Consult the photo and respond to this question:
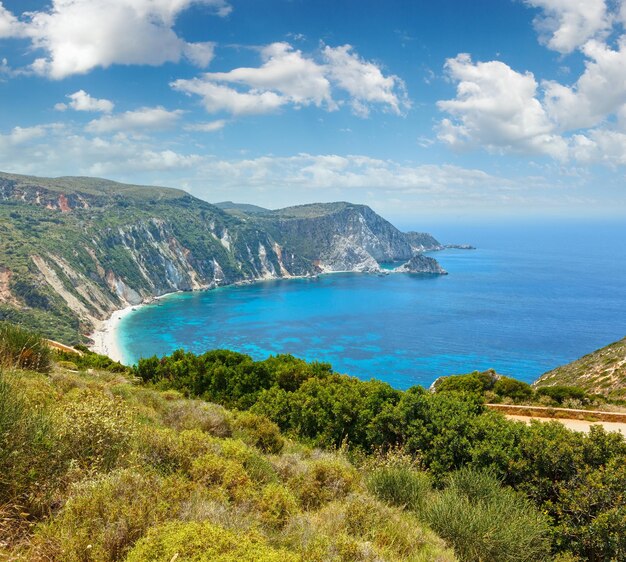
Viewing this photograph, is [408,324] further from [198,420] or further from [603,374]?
[198,420]

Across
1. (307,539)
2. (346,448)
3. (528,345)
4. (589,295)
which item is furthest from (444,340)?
(307,539)

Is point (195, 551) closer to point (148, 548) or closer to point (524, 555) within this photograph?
point (148, 548)

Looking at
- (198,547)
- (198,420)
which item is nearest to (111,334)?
(198,420)

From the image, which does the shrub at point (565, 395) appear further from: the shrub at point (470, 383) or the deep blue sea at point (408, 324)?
the deep blue sea at point (408, 324)

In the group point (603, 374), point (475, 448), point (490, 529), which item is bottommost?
point (603, 374)

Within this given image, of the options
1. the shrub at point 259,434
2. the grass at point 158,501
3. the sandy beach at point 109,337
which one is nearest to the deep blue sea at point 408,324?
the sandy beach at point 109,337
